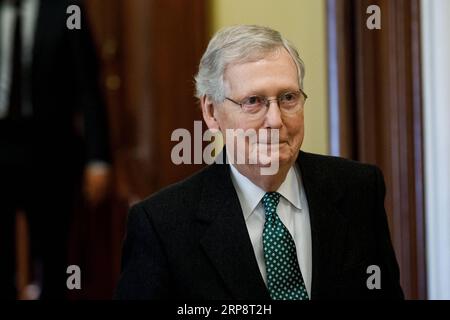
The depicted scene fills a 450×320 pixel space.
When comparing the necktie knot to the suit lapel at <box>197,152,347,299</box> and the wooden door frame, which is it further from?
the wooden door frame

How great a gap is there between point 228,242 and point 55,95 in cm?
180

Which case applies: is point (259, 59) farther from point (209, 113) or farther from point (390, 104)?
point (390, 104)

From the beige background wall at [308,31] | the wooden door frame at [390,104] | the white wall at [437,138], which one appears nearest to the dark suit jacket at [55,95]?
the beige background wall at [308,31]

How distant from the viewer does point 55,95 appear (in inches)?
123

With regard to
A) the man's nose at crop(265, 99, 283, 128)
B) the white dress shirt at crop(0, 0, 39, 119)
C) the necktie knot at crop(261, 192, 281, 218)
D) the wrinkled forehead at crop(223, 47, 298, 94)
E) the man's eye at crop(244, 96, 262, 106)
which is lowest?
the necktie knot at crop(261, 192, 281, 218)

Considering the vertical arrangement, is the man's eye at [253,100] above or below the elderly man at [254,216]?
above

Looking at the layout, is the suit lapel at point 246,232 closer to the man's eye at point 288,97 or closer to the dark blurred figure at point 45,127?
the man's eye at point 288,97

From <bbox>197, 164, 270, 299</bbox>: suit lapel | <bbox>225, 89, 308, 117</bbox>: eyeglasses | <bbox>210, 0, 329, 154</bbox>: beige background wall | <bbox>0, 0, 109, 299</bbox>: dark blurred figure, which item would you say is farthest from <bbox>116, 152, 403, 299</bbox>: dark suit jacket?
<bbox>0, 0, 109, 299</bbox>: dark blurred figure

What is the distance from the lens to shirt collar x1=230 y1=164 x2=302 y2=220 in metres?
1.49

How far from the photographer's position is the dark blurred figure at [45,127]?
3084mm

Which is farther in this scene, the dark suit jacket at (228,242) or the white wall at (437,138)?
the white wall at (437,138)

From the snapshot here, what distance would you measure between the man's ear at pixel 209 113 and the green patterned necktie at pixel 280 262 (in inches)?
5.8

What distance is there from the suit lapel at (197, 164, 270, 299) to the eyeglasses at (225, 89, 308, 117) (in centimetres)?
15
